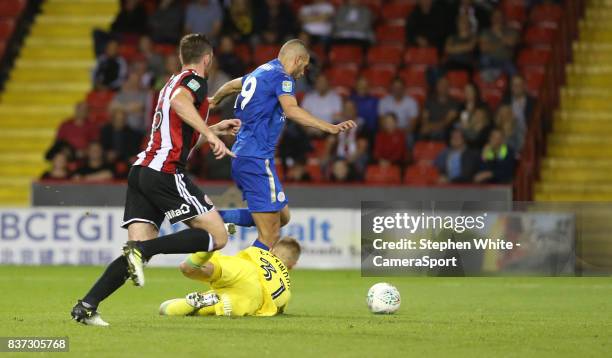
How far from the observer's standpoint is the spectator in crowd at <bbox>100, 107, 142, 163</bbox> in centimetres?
1790

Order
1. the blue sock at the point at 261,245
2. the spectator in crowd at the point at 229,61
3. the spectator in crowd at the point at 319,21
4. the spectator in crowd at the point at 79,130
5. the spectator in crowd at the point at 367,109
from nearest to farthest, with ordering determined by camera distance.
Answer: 1. the blue sock at the point at 261,245
2. the spectator in crowd at the point at 367,109
3. the spectator in crowd at the point at 79,130
4. the spectator in crowd at the point at 229,61
5. the spectator in crowd at the point at 319,21

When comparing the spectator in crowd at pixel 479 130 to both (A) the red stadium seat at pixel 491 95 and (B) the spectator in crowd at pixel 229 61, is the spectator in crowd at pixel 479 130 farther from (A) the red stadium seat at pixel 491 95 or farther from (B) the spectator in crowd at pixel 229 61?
(B) the spectator in crowd at pixel 229 61

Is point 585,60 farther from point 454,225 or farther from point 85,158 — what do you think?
point 85,158

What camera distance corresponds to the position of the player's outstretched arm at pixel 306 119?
9.32 meters

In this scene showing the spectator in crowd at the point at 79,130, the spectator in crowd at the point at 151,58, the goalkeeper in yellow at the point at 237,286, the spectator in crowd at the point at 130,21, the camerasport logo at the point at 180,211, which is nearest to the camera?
the camerasport logo at the point at 180,211

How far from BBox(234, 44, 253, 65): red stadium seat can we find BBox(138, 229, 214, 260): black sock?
1103cm

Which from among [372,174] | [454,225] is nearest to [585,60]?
[372,174]

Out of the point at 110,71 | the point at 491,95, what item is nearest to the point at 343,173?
the point at 491,95

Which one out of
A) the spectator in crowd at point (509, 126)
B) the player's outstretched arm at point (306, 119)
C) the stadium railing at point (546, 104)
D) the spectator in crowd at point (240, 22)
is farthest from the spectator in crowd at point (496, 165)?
the player's outstretched arm at point (306, 119)

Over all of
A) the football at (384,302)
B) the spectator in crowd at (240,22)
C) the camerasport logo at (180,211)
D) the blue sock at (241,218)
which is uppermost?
the spectator in crowd at (240,22)

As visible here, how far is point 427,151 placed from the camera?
58.3ft

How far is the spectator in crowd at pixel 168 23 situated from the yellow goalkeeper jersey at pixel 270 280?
10.9m

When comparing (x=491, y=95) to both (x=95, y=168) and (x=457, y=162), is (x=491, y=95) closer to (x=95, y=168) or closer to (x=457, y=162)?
(x=457, y=162)

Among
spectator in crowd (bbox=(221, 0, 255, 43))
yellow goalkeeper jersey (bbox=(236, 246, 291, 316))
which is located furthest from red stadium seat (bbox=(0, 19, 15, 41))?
yellow goalkeeper jersey (bbox=(236, 246, 291, 316))
